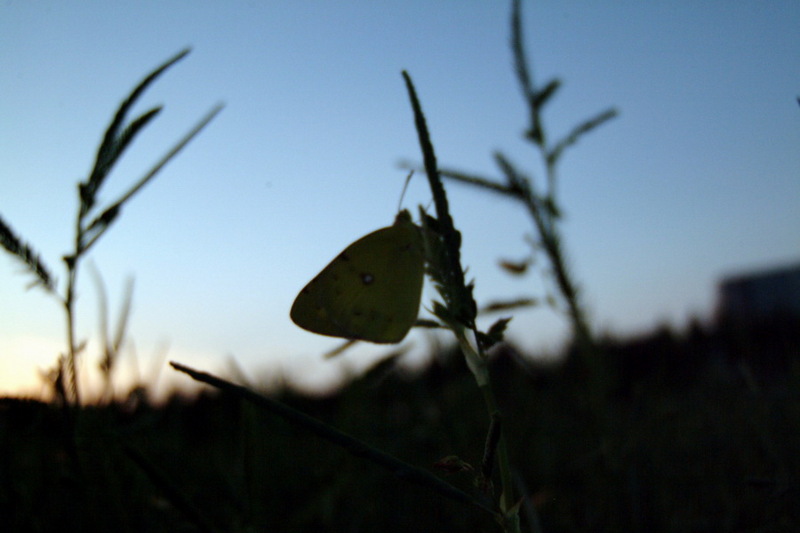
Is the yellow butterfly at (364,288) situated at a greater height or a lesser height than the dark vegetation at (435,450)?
greater

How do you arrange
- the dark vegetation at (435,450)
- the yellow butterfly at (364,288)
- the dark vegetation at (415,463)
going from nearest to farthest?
the dark vegetation at (435,450), the yellow butterfly at (364,288), the dark vegetation at (415,463)

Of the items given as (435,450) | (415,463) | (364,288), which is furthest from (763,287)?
(364,288)

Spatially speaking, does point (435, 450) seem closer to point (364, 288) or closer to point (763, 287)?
point (364, 288)

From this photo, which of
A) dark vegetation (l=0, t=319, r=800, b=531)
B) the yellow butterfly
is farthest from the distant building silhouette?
→ the yellow butterfly

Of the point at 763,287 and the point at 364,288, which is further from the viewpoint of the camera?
the point at 763,287

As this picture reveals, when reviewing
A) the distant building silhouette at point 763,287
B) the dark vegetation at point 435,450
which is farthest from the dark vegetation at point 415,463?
the distant building silhouette at point 763,287

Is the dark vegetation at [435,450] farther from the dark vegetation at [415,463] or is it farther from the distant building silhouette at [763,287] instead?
the distant building silhouette at [763,287]

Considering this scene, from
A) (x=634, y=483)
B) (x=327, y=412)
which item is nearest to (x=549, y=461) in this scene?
(x=634, y=483)
